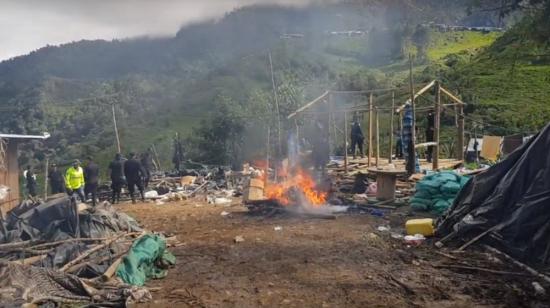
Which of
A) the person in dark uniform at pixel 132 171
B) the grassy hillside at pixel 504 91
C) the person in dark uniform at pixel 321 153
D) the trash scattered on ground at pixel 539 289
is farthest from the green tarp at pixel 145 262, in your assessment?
the grassy hillside at pixel 504 91

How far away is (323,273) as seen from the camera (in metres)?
6.83

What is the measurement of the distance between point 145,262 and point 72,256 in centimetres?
116

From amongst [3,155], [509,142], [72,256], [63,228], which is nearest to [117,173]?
[3,155]

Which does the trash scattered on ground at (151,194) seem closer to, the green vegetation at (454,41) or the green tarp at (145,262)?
the green tarp at (145,262)

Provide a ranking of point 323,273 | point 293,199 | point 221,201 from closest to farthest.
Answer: point 323,273 < point 293,199 < point 221,201

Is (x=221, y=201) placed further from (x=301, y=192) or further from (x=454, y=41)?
(x=454, y=41)

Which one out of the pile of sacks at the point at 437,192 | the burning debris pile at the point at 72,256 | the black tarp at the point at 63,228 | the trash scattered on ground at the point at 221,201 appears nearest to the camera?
the burning debris pile at the point at 72,256

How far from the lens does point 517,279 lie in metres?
6.07

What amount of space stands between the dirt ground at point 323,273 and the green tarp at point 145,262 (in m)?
0.20

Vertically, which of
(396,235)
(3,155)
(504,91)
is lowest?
(396,235)

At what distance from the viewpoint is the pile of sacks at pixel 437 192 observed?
10531mm

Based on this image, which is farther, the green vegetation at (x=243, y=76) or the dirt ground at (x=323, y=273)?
the green vegetation at (x=243, y=76)

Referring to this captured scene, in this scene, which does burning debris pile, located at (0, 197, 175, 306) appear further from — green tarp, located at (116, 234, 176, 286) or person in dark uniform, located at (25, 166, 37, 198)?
person in dark uniform, located at (25, 166, 37, 198)

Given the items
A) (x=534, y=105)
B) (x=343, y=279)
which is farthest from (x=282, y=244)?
(x=534, y=105)
